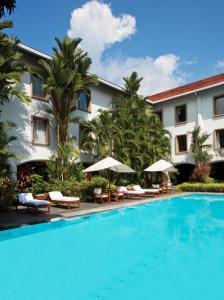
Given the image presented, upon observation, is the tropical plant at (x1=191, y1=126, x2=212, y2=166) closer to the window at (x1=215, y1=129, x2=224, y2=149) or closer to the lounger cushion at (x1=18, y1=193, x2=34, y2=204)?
the window at (x1=215, y1=129, x2=224, y2=149)

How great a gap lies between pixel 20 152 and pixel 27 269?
12.8 metres

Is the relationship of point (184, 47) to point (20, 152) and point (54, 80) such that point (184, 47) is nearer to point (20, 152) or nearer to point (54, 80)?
point (54, 80)

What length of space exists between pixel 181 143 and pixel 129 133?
822cm

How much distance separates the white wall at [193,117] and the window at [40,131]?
47.6ft

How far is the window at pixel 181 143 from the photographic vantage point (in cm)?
3198

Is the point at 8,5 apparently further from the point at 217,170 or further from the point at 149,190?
the point at 217,170

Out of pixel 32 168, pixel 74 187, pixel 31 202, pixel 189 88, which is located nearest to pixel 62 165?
pixel 74 187

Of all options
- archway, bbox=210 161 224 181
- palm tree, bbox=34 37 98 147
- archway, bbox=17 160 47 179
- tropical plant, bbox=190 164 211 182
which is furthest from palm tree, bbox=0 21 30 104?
archway, bbox=210 161 224 181

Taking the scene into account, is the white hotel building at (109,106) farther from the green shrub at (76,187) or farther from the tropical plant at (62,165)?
the green shrub at (76,187)

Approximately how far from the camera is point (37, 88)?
73.0 ft

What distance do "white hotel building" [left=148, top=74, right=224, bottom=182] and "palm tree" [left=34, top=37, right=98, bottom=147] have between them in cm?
1211

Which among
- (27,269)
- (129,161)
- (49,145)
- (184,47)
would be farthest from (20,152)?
(27,269)

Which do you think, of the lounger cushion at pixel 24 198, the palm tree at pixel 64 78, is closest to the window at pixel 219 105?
the palm tree at pixel 64 78

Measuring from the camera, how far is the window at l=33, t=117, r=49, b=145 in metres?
21.7
